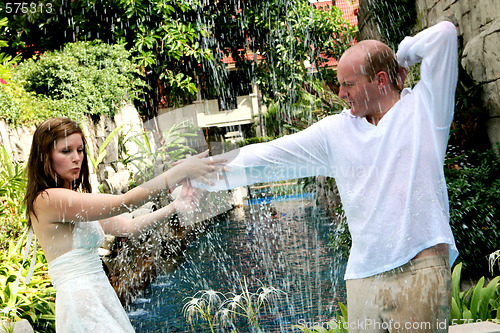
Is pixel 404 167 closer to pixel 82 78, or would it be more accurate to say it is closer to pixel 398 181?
pixel 398 181

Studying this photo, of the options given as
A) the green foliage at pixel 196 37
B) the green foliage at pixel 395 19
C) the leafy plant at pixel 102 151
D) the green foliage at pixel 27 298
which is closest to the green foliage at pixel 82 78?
the leafy plant at pixel 102 151

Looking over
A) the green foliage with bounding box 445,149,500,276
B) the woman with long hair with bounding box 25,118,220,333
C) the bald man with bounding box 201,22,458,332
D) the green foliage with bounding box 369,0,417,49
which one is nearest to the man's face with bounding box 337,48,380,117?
the bald man with bounding box 201,22,458,332

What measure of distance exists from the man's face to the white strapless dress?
1.54 m

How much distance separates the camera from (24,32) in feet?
39.5

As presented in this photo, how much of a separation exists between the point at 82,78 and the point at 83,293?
8477 millimetres

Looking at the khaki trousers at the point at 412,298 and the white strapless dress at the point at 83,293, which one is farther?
the white strapless dress at the point at 83,293

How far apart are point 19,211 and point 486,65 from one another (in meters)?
6.50

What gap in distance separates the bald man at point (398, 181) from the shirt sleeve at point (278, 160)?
0.38 feet

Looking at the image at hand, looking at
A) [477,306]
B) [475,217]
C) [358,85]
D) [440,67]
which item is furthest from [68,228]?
[475,217]

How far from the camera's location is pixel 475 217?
188 inches

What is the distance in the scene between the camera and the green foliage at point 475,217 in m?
4.66

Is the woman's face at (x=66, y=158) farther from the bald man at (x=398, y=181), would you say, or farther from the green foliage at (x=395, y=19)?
the green foliage at (x=395, y=19)

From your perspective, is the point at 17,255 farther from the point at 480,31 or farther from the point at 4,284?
the point at 480,31

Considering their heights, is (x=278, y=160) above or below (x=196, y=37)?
below
